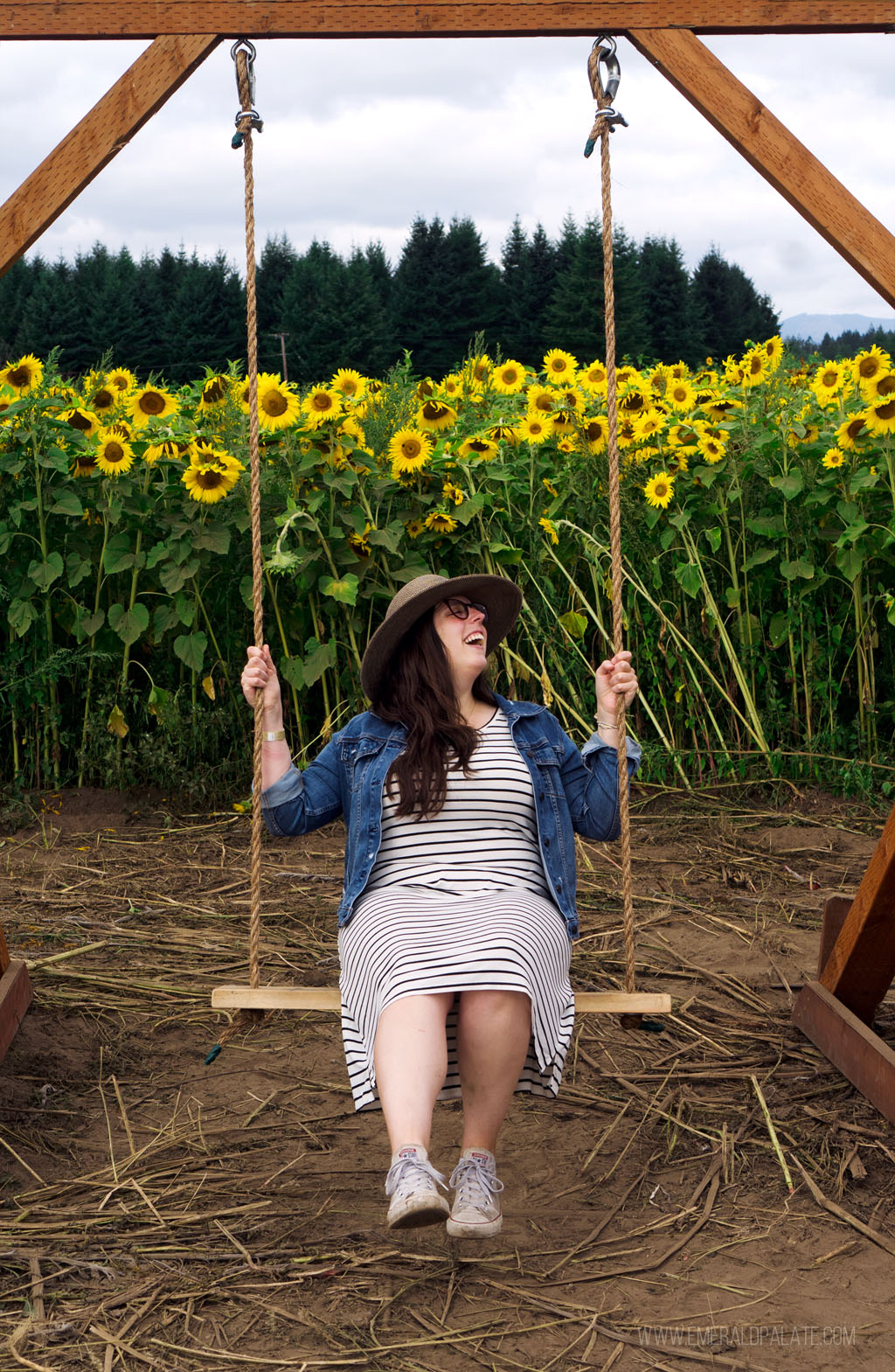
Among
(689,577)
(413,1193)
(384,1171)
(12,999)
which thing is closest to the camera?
(413,1193)

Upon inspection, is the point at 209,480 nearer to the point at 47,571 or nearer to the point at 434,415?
the point at 47,571

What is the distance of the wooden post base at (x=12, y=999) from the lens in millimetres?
3247

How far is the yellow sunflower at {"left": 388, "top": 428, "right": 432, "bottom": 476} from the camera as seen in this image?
16.4 ft

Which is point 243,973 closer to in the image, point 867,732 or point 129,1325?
point 129,1325

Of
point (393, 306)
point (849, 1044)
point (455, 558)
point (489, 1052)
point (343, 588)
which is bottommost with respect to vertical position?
point (849, 1044)

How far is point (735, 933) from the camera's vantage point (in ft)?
13.8

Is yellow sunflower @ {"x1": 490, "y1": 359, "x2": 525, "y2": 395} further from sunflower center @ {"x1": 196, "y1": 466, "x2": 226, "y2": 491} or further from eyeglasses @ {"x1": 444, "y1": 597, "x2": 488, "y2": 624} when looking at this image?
eyeglasses @ {"x1": 444, "y1": 597, "x2": 488, "y2": 624}

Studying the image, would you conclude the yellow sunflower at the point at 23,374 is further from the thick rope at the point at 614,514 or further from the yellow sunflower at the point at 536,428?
the thick rope at the point at 614,514

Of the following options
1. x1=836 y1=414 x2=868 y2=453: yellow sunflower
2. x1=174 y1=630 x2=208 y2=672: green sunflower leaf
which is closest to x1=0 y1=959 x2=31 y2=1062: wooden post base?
x1=174 y1=630 x2=208 y2=672: green sunflower leaf

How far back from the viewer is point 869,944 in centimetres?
318

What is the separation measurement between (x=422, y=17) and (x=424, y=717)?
4.96 ft

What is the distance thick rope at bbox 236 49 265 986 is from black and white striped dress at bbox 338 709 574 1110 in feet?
0.67

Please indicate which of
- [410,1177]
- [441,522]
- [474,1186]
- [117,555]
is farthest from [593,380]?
[410,1177]

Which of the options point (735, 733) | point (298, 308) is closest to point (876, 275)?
point (735, 733)
